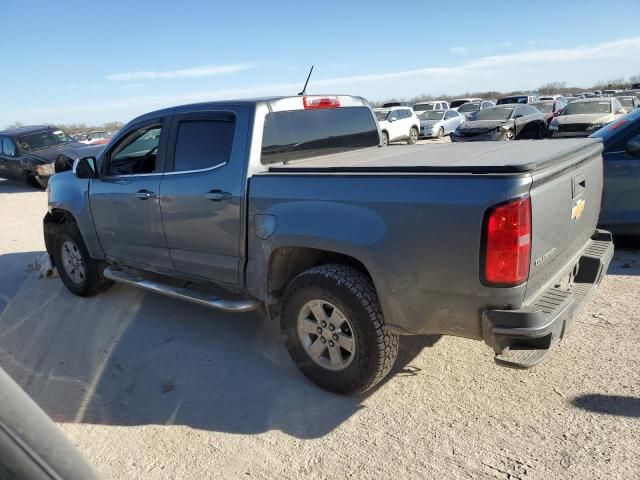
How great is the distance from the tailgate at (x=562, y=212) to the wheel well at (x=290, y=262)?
3.99ft

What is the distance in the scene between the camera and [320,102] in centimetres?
425

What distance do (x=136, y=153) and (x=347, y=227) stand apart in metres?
2.87

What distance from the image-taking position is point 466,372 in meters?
3.46

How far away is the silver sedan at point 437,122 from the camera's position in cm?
2405

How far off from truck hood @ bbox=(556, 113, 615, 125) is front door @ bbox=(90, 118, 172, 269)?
13.3 meters

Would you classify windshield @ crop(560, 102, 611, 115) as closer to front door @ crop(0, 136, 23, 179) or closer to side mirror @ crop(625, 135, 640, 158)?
side mirror @ crop(625, 135, 640, 158)

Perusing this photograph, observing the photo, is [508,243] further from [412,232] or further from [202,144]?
[202,144]

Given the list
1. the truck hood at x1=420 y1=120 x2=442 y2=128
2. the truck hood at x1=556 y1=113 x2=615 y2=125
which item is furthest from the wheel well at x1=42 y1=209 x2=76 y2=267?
the truck hood at x1=420 y1=120 x2=442 y2=128

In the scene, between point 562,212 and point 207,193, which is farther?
point 207,193

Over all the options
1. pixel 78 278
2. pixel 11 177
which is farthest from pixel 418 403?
pixel 11 177

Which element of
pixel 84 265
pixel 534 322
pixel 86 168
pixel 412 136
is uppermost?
pixel 86 168

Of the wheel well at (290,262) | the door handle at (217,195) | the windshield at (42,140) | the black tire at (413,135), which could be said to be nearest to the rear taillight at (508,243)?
the wheel well at (290,262)

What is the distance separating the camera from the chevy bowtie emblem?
Result: 308cm

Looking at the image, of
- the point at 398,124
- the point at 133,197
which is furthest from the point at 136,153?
the point at 398,124
